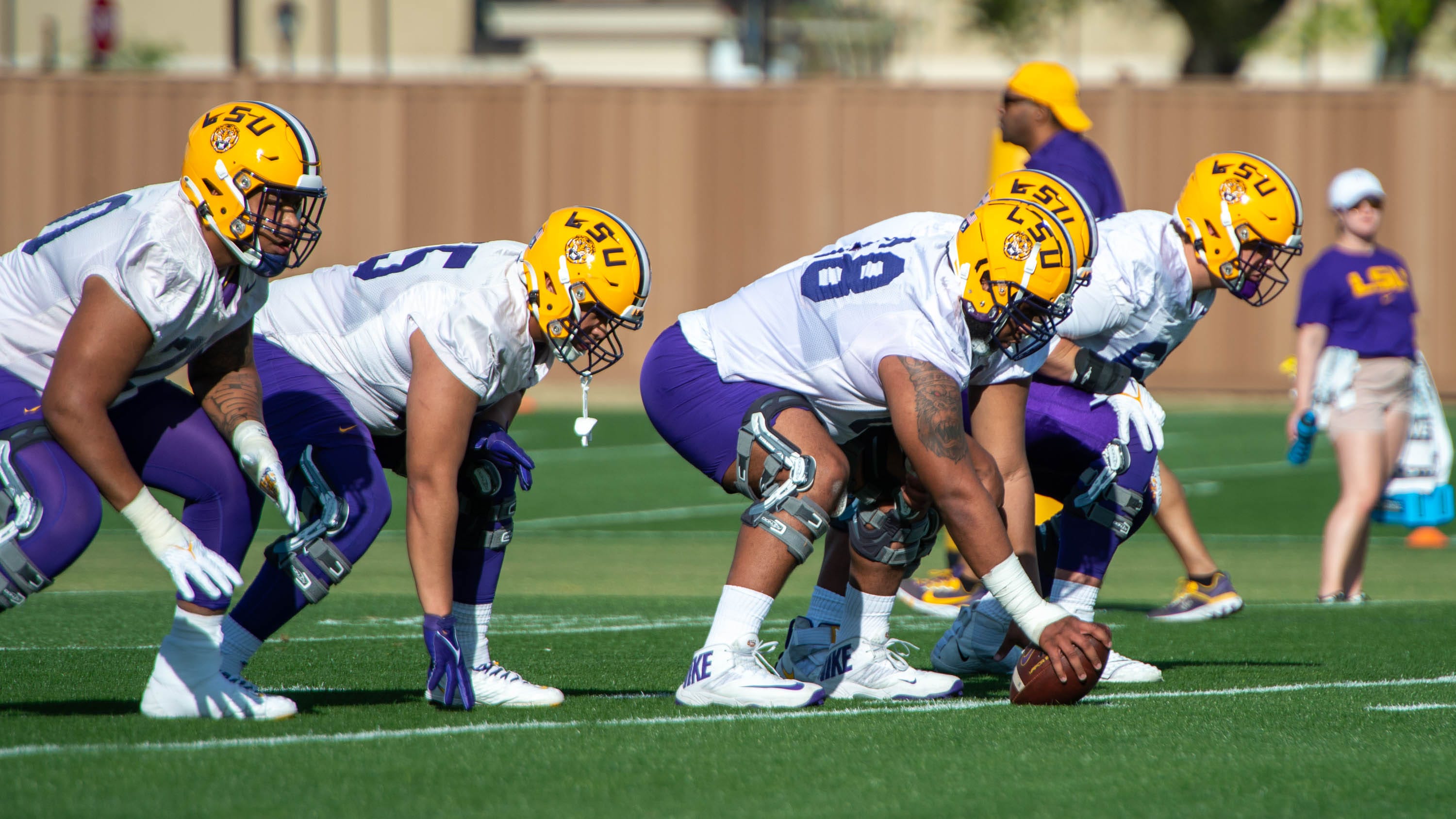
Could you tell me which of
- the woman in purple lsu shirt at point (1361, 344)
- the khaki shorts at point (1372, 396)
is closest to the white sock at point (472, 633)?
the woman in purple lsu shirt at point (1361, 344)

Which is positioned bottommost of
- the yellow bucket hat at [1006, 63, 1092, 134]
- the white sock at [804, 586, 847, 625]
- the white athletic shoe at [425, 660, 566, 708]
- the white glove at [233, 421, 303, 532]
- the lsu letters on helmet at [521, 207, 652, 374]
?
the white athletic shoe at [425, 660, 566, 708]

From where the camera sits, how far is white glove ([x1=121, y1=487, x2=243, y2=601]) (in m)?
4.17

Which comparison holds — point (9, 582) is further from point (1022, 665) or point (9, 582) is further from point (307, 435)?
point (1022, 665)

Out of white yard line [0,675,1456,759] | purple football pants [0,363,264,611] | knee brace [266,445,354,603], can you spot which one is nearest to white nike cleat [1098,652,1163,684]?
white yard line [0,675,1456,759]

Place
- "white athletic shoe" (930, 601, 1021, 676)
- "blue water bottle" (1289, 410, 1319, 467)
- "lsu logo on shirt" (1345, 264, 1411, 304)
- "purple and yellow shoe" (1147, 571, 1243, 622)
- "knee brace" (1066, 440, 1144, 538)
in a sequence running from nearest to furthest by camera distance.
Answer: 1. "white athletic shoe" (930, 601, 1021, 676)
2. "knee brace" (1066, 440, 1144, 538)
3. "purple and yellow shoe" (1147, 571, 1243, 622)
4. "blue water bottle" (1289, 410, 1319, 467)
5. "lsu logo on shirt" (1345, 264, 1411, 304)

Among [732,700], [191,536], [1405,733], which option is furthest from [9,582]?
[1405,733]

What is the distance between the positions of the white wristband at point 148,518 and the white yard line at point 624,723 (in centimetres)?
47

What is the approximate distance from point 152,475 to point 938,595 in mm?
4194

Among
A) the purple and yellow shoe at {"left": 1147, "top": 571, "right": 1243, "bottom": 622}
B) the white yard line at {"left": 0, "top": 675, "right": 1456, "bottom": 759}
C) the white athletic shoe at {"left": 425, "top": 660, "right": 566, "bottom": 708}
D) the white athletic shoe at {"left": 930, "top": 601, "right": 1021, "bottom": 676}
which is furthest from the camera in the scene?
the purple and yellow shoe at {"left": 1147, "top": 571, "right": 1243, "bottom": 622}

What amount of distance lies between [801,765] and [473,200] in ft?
49.9

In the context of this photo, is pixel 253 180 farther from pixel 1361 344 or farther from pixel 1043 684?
pixel 1361 344

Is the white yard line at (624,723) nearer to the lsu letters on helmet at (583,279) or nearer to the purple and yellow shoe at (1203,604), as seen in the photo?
the lsu letters on helmet at (583,279)

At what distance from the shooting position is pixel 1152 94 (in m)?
18.0

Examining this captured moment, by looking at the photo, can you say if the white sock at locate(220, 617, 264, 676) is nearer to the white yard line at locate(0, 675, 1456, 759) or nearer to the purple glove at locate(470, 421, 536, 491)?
the white yard line at locate(0, 675, 1456, 759)
